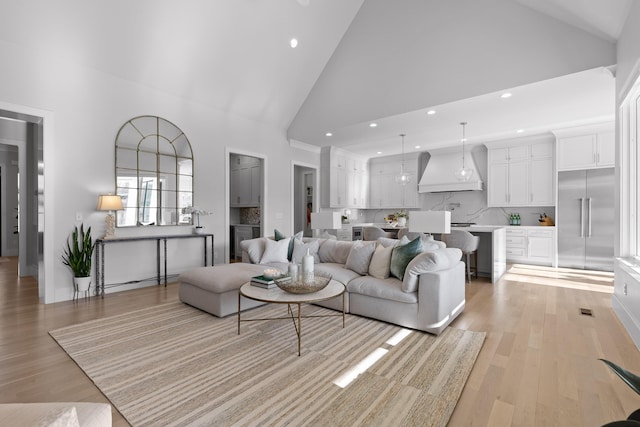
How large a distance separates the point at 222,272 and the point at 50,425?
2.88m

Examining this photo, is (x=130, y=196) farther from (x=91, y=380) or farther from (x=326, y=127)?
(x=326, y=127)

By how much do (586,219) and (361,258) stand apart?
4782 millimetres

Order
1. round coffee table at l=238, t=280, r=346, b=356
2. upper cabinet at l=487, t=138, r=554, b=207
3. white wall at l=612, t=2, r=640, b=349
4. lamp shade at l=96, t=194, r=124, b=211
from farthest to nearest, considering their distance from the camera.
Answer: upper cabinet at l=487, t=138, r=554, b=207 → lamp shade at l=96, t=194, r=124, b=211 → white wall at l=612, t=2, r=640, b=349 → round coffee table at l=238, t=280, r=346, b=356

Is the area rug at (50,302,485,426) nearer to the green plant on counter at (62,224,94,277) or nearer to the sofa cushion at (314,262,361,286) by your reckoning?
the sofa cushion at (314,262,361,286)

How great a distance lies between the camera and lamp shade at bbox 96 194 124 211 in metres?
4.05

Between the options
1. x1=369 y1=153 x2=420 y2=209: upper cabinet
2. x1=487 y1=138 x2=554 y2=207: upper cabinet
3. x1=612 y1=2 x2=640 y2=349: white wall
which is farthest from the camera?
x1=369 y1=153 x2=420 y2=209: upper cabinet

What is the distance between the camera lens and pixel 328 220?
15.1 ft

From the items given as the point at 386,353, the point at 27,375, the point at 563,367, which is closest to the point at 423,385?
the point at 386,353

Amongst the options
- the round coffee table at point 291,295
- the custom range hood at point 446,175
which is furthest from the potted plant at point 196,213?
the custom range hood at point 446,175

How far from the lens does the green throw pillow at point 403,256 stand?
3.19m

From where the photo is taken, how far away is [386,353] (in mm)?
2451

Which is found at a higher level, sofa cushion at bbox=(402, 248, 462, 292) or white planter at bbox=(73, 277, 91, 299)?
sofa cushion at bbox=(402, 248, 462, 292)

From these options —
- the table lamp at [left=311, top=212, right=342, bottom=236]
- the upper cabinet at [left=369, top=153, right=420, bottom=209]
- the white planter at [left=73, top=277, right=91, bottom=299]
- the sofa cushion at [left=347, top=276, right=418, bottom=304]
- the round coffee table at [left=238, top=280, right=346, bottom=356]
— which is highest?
the upper cabinet at [left=369, top=153, right=420, bottom=209]

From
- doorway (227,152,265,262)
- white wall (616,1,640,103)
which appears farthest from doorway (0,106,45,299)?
white wall (616,1,640,103)
